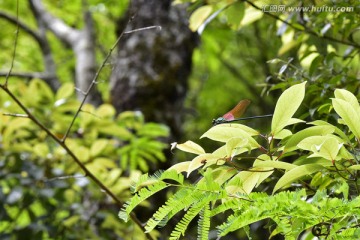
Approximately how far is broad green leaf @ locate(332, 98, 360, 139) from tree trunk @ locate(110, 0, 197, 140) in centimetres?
171

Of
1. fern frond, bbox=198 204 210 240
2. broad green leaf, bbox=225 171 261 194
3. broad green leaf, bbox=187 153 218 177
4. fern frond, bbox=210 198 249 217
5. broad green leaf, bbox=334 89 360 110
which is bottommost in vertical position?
fern frond, bbox=198 204 210 240

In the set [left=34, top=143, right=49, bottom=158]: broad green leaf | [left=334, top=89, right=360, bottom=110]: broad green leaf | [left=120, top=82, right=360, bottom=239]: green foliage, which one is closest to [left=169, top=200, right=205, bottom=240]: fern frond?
[left=120, top=82, right=360, bottom=239]: green foliage

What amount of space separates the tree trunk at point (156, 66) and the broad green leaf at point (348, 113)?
171cm

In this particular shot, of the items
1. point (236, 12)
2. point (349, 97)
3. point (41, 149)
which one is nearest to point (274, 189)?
point (349, 97)

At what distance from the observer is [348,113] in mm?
638

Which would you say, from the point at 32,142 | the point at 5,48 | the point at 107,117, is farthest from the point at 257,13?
the point at 5,48

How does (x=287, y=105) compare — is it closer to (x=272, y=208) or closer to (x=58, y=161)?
(x=272, y=208)

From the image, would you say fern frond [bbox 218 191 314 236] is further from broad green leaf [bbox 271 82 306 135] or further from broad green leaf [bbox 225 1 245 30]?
broad green leaf [bbox 225 1 245 30]

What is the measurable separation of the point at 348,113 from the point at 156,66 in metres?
1.78

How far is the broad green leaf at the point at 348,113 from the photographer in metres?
0.63

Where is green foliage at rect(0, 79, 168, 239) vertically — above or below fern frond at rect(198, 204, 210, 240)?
below

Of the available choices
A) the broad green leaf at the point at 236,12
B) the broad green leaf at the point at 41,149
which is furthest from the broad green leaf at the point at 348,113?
the broad green leaf at the point at 41,149

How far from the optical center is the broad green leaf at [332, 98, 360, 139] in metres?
0.63

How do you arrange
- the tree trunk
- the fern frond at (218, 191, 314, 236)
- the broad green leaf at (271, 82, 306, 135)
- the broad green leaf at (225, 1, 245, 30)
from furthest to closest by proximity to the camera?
the tree trunk, the broad green leaf at (225, 1, 245, 30), the broad green leaf at (271, 82, 306, 135), the fern frond at (218, 191, 314, 236)
